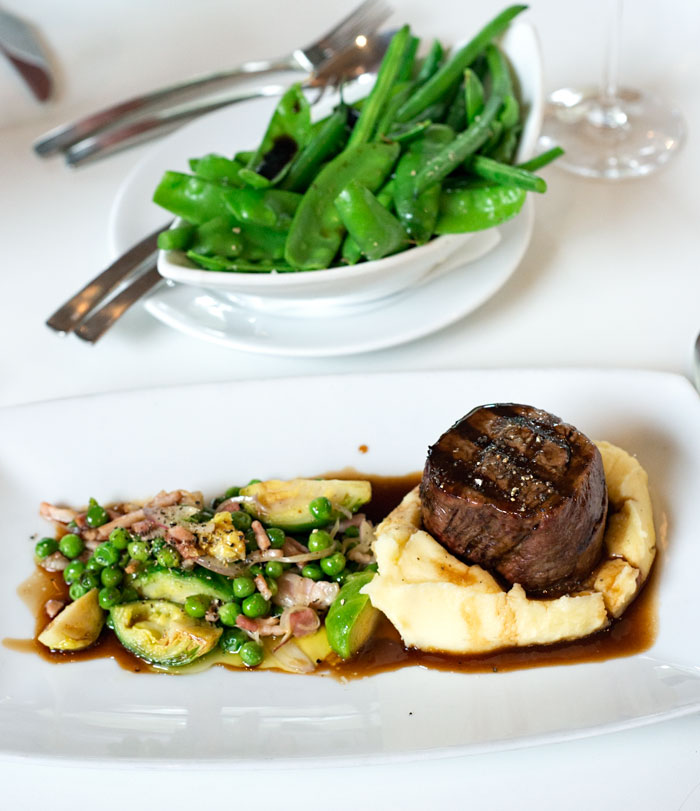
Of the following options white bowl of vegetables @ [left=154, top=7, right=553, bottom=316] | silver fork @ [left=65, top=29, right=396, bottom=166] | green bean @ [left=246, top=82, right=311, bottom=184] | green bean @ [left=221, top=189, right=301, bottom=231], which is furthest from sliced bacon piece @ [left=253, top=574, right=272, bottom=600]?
silver fork @ [left=65, top=29, right=396, bottom=166]

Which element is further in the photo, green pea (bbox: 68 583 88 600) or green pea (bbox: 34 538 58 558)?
green pea (bbox: 34 538 58 558)

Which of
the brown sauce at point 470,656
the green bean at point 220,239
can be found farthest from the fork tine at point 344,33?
the brown sauce at point 470,656

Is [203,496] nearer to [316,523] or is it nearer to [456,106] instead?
[316,523]

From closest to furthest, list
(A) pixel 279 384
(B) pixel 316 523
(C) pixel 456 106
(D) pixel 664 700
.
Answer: (D) pixel 664 700 < (B) pixel 316 523 < (A) pixel 279 384 < (C) pixel 456 106

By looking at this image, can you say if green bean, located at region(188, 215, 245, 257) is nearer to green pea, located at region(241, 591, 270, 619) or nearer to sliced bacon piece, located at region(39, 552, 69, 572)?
sliced bacon piece, located at region(39, 552, 69, 572)

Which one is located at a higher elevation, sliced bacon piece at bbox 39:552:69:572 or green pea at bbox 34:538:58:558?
green pea at bbox 34:538:58:558

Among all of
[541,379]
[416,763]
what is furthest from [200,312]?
[416,763]

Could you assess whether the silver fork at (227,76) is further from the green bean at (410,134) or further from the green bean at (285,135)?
the green bean at (410,134)
